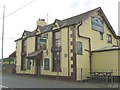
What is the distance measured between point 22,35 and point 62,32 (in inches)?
349

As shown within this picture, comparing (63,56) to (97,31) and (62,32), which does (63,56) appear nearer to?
(62,32)

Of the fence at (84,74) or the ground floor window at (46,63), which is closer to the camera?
the fence at (84,74)

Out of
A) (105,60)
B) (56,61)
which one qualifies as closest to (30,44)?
(56,61)

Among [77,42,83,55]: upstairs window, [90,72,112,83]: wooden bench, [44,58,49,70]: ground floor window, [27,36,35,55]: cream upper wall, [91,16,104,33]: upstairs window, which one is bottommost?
[90,72,112,83]: wooden bench

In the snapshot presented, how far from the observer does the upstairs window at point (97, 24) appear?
25781 mm

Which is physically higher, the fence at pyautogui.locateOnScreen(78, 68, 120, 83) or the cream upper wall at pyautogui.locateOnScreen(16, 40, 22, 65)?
the cream upper wall at pyautogui.locateOnScreen(16, 40, 22, 65)

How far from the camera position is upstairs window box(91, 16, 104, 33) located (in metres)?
25.8

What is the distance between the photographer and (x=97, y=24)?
26406 millimetres

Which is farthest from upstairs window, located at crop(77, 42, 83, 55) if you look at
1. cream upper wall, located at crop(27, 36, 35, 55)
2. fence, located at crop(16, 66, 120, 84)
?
cream upper wall, located at crop(27, 36, 35, 55)

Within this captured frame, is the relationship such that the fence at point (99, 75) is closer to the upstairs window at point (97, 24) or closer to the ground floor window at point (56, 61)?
the ground floor window at point (56, 61)

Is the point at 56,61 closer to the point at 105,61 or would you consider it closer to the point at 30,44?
the point at 105,61

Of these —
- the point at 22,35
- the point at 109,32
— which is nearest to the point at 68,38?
the point at 109,32

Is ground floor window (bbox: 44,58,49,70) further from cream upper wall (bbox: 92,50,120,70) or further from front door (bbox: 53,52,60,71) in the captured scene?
cream upper wall (bbox: 92,50,120,70)

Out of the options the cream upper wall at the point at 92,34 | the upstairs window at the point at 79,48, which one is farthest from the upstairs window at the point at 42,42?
the cream upper wall at the point at 92,34
